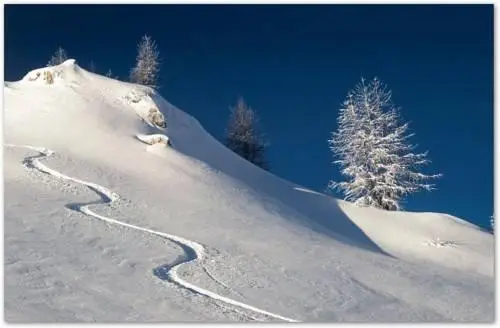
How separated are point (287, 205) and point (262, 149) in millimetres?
21944

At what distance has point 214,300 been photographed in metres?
12.2

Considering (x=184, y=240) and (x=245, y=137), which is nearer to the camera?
(x=184, y=240)

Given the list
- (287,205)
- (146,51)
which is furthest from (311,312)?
(146,51)

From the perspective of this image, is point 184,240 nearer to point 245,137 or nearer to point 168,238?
point 168,238

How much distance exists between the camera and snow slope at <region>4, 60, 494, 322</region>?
40.0 ft

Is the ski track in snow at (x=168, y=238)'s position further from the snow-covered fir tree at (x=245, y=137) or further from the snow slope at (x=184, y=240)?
the snow-covered fir tree at (x=245, y=137)

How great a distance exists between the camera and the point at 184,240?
17.8 meters

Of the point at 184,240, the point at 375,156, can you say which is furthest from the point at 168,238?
the point at 375,156

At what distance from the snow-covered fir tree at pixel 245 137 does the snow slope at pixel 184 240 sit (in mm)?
11772

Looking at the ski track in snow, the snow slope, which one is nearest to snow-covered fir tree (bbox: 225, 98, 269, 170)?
A: the snow slope

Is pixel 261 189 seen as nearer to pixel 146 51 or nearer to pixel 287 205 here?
pixel 287 205

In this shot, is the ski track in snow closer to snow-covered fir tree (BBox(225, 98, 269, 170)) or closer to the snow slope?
the snow slope

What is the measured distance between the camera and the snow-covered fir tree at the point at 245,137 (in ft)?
162

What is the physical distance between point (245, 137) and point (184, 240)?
32.0 m
